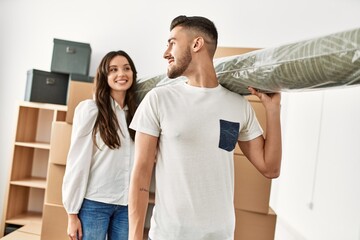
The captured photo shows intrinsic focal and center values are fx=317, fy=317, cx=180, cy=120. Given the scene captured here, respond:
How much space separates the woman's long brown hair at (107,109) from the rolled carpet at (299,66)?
578 mm

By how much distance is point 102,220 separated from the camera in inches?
57.1

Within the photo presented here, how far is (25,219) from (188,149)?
229 centimetres

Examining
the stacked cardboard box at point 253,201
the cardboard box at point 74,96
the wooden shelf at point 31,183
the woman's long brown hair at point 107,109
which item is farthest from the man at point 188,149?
the wooden shelf at point 31,183

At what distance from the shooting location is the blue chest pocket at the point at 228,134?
38.7 inches

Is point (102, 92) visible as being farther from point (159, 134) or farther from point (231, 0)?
point (231, 0)

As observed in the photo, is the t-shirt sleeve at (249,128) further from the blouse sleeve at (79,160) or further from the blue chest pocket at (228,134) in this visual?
the blouse sleeve at (79,160)

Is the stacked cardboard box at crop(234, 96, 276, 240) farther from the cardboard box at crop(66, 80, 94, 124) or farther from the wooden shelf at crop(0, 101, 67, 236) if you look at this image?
the wooden shelf at crop(0, 101, 67, 236)

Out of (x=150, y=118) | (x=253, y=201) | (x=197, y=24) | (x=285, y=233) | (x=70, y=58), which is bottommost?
(x=285, y=233)

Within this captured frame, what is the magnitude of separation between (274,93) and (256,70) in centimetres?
17

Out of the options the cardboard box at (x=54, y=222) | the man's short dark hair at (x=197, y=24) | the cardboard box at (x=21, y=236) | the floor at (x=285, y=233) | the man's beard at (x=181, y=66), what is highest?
the man's short dark hair at (x=197, y=24)

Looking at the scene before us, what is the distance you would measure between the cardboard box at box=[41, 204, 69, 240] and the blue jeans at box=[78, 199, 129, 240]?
460 millimetres

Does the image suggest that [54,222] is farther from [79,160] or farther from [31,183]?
[31,183]

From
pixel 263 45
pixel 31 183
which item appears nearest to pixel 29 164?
pixel 31 183

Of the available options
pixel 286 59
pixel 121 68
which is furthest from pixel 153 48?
pixel 286 59
